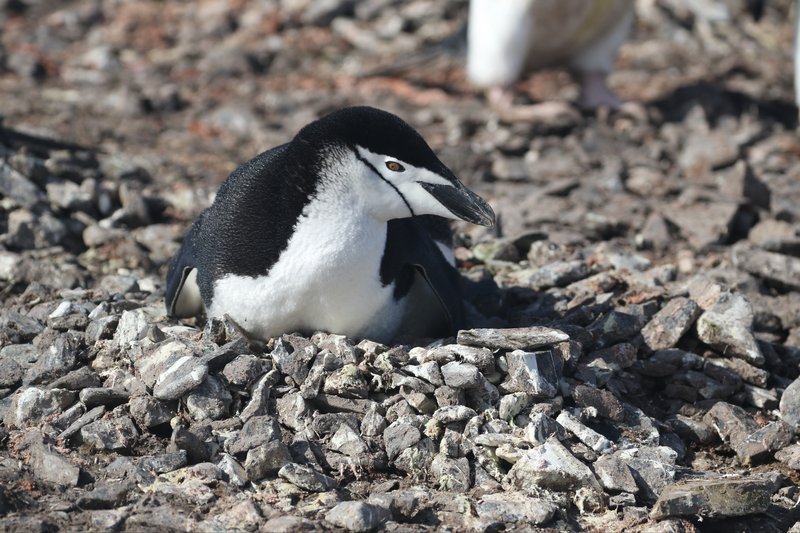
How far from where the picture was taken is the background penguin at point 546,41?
8359 millimetres

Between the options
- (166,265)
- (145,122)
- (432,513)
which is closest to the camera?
(432,513)

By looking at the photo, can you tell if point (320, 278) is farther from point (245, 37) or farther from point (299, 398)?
point (245, 37)

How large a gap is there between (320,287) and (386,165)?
46 cm

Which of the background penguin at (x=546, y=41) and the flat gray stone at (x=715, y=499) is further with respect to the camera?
the background penguin at (x=546, y=41)

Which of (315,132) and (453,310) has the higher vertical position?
(315,132)

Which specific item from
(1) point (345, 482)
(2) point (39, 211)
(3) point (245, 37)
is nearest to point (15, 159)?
(2) point (39, 211)

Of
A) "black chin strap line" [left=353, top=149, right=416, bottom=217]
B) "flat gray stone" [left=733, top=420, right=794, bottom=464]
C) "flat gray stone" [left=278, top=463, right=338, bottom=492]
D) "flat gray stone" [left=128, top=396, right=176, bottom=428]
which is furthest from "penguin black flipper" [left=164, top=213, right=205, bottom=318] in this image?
"flat gray stone" [left=733, top=420, right=794, bottom=464]

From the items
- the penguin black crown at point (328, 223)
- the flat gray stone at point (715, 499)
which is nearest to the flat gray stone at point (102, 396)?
the penguin black crown at point (328, 223)

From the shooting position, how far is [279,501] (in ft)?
10.9

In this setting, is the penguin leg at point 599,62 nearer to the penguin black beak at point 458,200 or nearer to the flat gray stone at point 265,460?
the penguin black beak at point 458,200

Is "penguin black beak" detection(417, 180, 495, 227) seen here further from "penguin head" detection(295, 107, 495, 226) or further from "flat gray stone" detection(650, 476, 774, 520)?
"flat gray stone" detection(650, 476, 774, 520)

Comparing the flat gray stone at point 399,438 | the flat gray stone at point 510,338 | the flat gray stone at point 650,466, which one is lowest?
the flat gray stone at point 650,466

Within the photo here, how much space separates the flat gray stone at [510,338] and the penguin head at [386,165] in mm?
384

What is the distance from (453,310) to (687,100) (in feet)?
16.8
